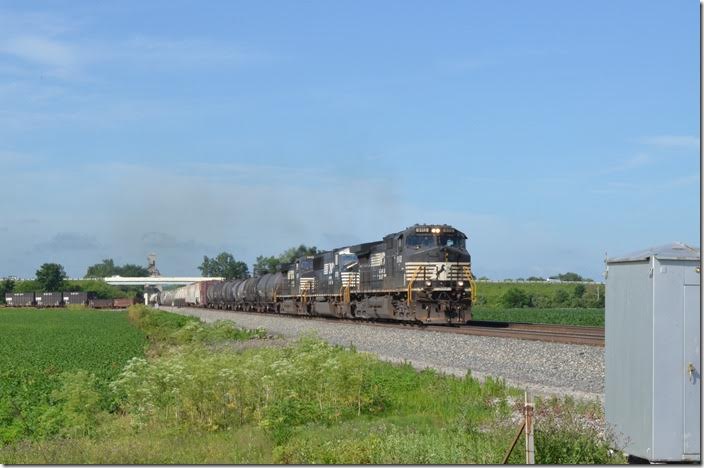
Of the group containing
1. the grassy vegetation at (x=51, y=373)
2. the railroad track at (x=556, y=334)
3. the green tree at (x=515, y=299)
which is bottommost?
the grassy vegetation at (x=51, y=373)

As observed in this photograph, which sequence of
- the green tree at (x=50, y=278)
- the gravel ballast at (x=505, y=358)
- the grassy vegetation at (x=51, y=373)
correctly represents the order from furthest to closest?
the green tree at (x=50, y=278) → the gravel ballast at (x=505, y=358) → the grassy vegetation at (x=51, y=373)

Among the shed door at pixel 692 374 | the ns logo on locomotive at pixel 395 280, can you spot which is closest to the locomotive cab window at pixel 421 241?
the ns logo on locomotive at pixel 395 280

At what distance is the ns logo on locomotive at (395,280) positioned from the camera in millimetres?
32094

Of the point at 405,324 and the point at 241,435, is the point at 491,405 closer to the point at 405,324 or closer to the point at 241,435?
the point at 241,435

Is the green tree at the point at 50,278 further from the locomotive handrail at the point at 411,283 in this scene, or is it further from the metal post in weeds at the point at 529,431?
the metal post in weeds at the point at 529,431

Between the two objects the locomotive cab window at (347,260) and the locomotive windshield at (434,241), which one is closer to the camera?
the locomotive windshield at (434,241)

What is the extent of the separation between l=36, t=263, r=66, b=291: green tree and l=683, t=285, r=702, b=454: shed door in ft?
441

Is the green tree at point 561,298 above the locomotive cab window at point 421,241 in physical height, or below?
below

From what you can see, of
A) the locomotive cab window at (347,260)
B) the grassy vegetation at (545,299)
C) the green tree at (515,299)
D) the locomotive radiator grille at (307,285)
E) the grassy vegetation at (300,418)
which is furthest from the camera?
the green tree at (515,299)

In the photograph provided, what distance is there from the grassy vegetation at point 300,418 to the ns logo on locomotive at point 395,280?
52.1 feet

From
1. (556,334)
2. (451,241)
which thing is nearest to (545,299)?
(451,241)

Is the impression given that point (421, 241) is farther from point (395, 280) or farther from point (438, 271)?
point (395, 280)

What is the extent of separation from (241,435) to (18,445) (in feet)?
9.24

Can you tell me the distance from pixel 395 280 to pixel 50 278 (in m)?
112
